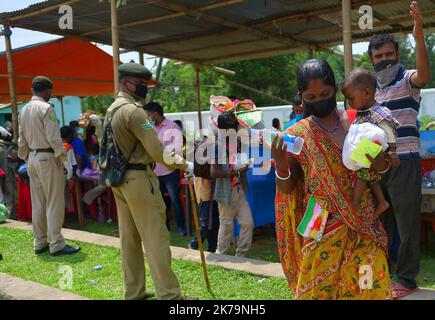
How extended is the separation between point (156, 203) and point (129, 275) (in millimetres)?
689

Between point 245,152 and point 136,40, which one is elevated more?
point 136,40

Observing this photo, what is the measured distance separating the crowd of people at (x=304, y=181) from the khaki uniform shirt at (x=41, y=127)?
0.04ft

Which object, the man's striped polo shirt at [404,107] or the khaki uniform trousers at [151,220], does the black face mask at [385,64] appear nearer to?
the man's striped polo shirt at [404,107]

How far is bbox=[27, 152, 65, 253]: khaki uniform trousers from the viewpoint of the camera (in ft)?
18.0

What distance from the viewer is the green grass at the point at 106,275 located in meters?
4.03

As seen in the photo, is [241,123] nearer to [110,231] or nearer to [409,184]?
[409,184]

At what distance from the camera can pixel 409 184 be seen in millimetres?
3535

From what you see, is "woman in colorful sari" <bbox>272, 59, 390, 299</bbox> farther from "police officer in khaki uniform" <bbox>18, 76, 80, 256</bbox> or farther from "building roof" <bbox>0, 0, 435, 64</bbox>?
"building roof" <bbox>0, 0, 435, 64</bbox>

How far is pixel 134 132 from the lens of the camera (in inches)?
139

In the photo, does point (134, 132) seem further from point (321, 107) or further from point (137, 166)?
point (321, 107)

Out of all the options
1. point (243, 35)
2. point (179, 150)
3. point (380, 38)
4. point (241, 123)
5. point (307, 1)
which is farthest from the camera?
point (243, 35)

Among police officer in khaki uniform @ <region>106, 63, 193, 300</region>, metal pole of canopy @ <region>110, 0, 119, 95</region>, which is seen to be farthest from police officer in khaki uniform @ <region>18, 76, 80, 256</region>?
police officer in khaki uniform @ <region>106, 63, 193, 300</region>

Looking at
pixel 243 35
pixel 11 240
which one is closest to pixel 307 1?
pixel 243 35

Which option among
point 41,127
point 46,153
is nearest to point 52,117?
point 41,127
